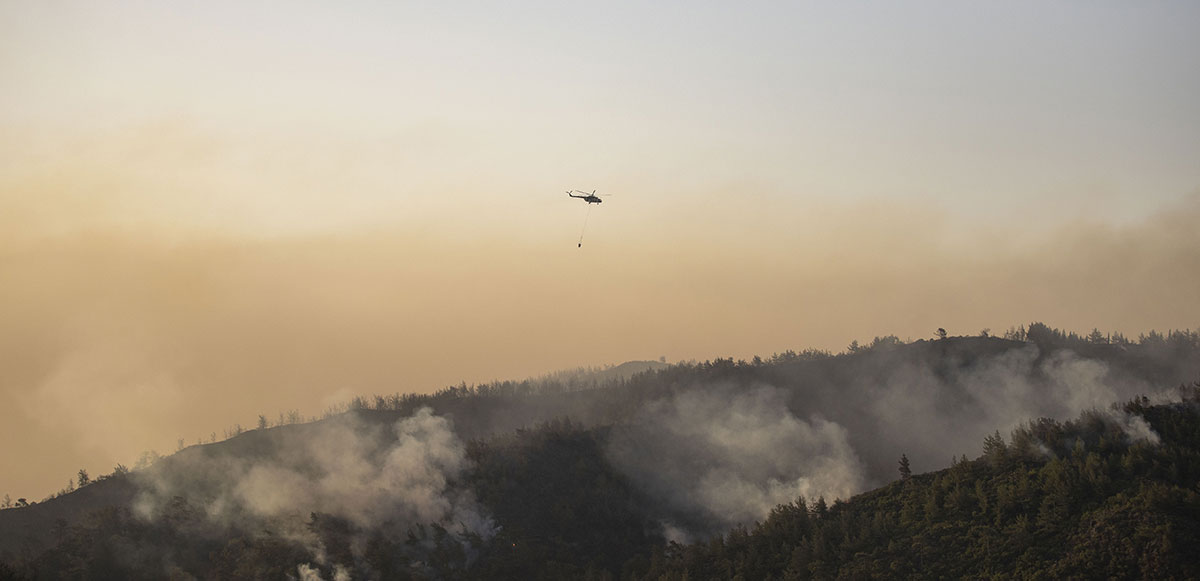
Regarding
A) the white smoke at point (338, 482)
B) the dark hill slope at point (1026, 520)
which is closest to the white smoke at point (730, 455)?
the white smoke at point (338, 482)

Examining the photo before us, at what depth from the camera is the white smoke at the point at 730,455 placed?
12225cm

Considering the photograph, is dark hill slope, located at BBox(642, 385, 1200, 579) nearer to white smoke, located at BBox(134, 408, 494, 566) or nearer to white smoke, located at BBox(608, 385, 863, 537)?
white smoke, located at BBox(608, 385, 863, 537)

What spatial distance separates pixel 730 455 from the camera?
434 ft

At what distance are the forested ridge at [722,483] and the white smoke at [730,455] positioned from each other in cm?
28

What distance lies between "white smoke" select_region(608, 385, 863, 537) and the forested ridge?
285 millimetres

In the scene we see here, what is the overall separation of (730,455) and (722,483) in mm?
7405

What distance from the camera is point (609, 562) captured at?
10994 cm

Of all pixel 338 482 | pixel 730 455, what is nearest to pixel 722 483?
pixel 730 455

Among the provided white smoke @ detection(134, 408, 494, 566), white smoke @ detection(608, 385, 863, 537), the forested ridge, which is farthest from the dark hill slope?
white smoke @ detection(134, 408, 494, 566)

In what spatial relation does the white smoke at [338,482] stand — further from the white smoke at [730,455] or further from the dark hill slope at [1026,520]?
the dark hill slope at [1026,520]

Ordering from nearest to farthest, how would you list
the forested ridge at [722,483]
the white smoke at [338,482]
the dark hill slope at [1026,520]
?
1. the dark hill slope at [1026,520]
2. the forested ridge at [722,483]
3. the white smoke at [338,482]

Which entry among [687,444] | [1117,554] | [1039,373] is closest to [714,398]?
[687,444]

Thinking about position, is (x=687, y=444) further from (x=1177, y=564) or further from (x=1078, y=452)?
(x=1177, y=564)

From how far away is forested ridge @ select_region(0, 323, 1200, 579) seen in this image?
82.9 meters
